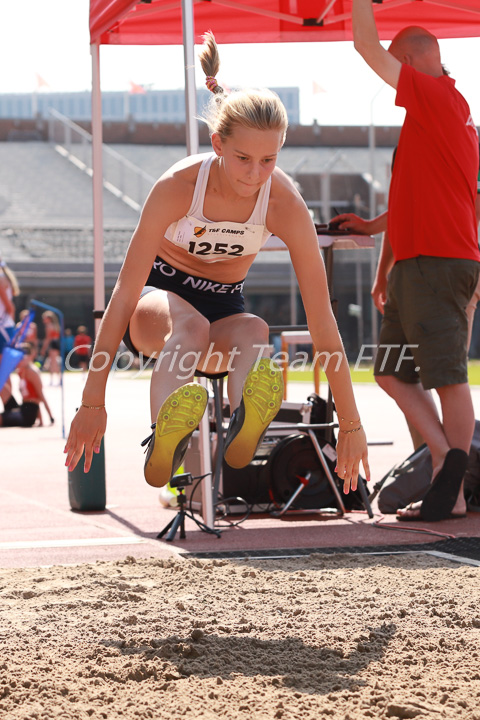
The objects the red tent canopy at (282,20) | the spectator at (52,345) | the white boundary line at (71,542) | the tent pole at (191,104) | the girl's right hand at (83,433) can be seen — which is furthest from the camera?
the spectator at (52,345)

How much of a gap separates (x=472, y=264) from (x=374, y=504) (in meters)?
1.91

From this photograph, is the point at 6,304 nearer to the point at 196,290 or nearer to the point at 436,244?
the point at 436,244

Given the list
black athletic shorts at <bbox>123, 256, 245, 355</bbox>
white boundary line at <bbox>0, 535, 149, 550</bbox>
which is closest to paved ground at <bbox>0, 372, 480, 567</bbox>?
white boundary line at <bbox>0, 535, 149, 550</bbox>

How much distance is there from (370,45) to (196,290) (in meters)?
1.84

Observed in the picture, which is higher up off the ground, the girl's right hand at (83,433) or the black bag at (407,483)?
the girl's right hand at (83,433)

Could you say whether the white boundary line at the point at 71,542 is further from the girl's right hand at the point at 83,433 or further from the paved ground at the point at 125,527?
the girl's right hand at the point at 83,433

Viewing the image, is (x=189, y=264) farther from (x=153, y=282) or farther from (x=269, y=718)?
(x=269, y=718)

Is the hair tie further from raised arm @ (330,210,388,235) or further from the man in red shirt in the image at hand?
raised arm @ (330,210,388,235)

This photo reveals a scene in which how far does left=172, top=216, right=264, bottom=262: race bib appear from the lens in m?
3.59

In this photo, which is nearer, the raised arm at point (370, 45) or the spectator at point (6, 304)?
the raised arm at point (370, 45)

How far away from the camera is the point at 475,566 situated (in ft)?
13.5

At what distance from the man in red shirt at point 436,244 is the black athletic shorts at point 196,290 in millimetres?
1687

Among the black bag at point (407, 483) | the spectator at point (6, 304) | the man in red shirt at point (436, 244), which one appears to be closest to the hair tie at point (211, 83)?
the man in red shirt at point (436, 244)

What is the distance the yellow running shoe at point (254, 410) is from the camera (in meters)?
Result: 3.39
